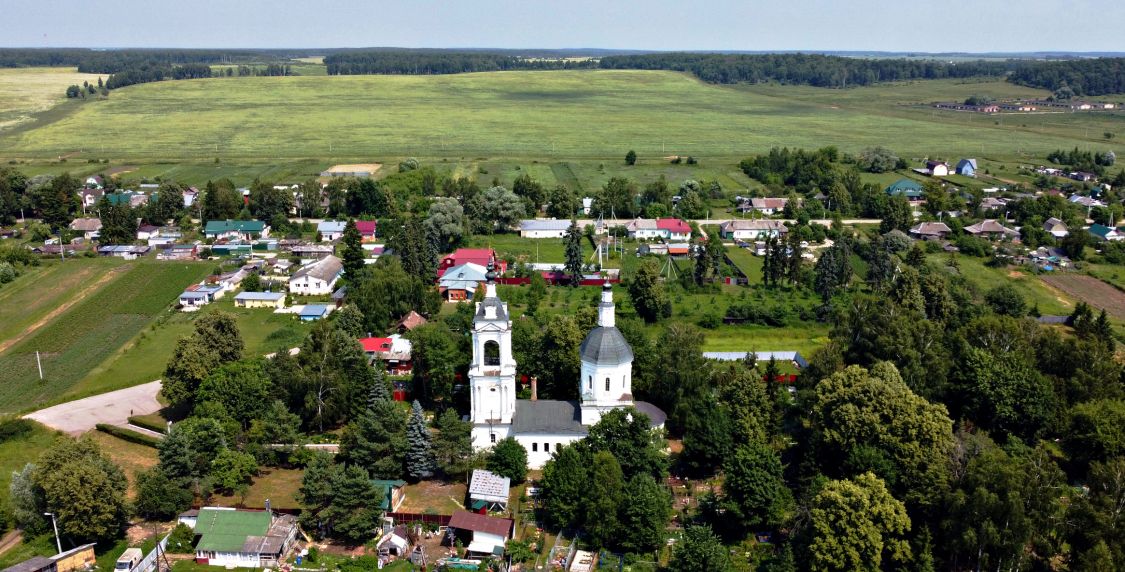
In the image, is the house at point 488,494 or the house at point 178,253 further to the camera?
the house at point 178,253

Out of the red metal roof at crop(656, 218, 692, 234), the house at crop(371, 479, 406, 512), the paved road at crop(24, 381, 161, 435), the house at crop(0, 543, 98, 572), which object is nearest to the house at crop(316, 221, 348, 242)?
the red metal roof at crop(656, 218, 692, 234)

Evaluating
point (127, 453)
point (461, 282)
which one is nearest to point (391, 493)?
point (127, 453)

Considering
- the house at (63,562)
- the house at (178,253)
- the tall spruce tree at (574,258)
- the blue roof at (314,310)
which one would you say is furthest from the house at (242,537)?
the house at (178,253)

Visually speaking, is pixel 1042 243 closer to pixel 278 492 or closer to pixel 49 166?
pixel 278 492

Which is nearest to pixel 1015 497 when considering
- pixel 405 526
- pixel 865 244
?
pixel 405 526

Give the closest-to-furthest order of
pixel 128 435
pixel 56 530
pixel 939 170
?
pixel 56 530 → pixel 128 435 → pixel 939 170

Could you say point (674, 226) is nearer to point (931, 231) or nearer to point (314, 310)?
point (931, 231)

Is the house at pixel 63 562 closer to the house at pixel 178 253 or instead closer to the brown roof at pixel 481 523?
the brown roof at pixel 481 523
